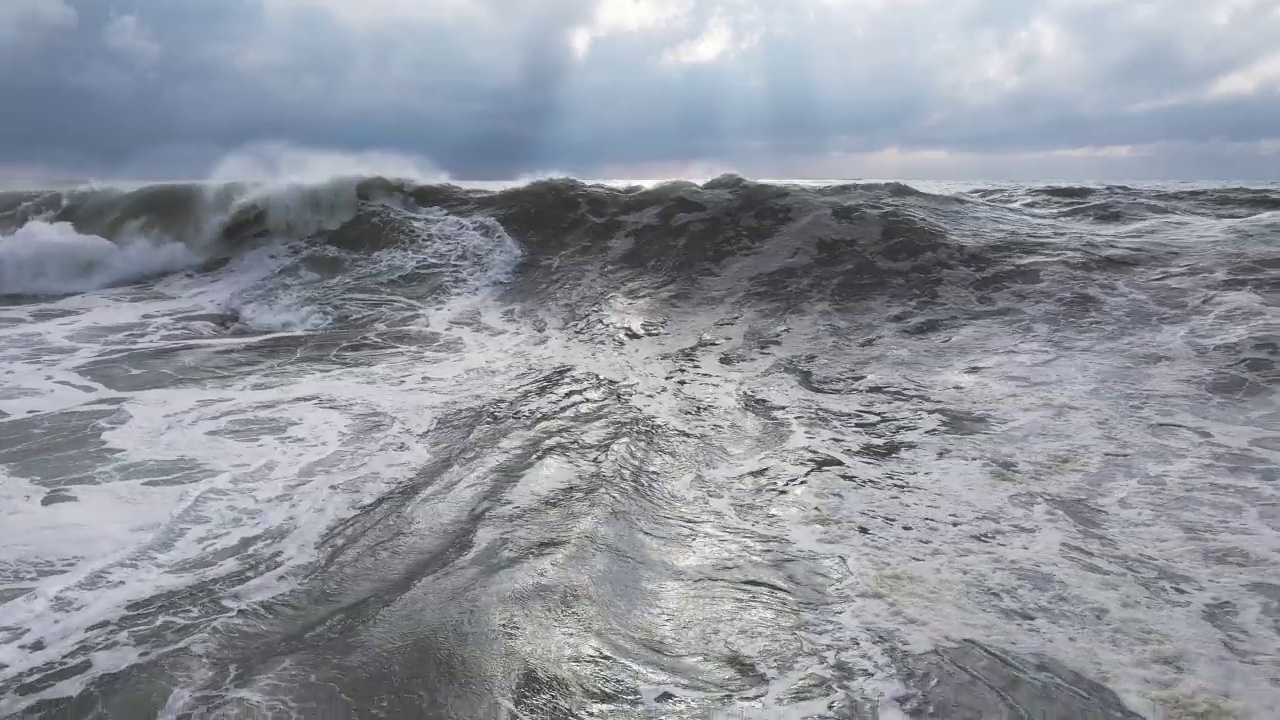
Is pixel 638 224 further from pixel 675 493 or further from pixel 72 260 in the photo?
pixel 72 260

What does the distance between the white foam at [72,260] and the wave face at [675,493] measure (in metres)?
1.75

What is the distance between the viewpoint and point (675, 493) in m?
3.90

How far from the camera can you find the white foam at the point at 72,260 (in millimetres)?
10625

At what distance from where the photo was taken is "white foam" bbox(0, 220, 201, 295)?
10.6 metres

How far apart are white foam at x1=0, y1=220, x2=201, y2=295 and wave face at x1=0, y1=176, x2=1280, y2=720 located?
175cm

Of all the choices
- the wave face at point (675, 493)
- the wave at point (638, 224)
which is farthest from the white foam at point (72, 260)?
the wave face at point (675, 493)

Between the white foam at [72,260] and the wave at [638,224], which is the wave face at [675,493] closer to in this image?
the wave at [638,224]

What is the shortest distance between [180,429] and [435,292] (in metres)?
4.89

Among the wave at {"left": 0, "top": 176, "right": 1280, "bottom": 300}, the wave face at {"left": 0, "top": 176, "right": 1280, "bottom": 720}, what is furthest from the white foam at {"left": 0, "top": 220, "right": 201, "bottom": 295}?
the wave face at {"left": 0, "top": 176, "right": 1280, "bottom": 720}

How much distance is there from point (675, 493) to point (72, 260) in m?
11.8

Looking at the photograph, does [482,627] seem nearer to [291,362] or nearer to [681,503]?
[681,503]

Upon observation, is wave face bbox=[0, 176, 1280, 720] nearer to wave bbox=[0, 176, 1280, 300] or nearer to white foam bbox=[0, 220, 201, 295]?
wave bbox=[0, 176, 1280, 300]

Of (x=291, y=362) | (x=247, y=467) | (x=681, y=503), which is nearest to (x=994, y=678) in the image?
(x=681, y=503)

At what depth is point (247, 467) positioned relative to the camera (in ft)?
14.0
